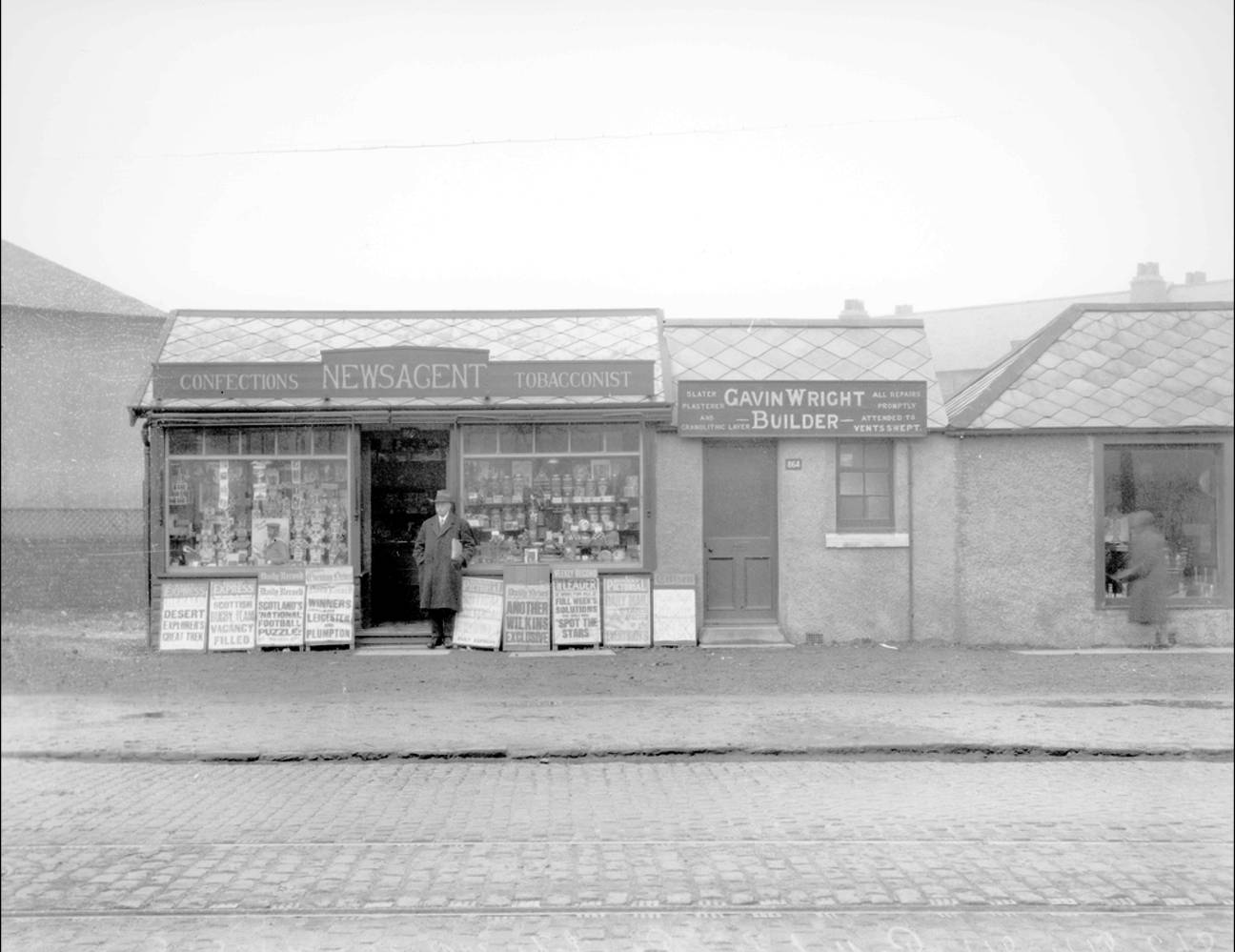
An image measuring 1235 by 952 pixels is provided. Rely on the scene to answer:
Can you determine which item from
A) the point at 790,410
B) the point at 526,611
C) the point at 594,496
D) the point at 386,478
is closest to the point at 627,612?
→ the point at 526,611

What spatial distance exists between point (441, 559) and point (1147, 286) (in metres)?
7.40

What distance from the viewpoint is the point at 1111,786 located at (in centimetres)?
619

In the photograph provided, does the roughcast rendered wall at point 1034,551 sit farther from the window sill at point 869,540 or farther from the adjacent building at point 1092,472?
the window sill at point 869,540

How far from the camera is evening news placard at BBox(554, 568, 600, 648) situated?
11523 millimetres

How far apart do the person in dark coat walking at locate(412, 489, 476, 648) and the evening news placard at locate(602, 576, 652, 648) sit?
5.06ft

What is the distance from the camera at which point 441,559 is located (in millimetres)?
11336

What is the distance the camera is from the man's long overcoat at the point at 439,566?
1129 cm

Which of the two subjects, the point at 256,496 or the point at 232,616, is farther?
the point at 256,496

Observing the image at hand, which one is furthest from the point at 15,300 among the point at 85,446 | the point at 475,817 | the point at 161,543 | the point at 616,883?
the point at 161,543

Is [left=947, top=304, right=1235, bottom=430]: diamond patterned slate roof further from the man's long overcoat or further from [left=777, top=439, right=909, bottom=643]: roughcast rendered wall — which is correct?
the man's long overcoat

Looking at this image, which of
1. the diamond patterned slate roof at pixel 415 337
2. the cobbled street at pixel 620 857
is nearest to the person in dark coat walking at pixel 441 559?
the diamond patterned slate roof at pixel 415 337

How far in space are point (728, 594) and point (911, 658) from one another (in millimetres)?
2208

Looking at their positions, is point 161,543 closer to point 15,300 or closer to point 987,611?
point 987,611

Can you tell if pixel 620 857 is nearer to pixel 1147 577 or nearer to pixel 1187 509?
pixel 1187 509
